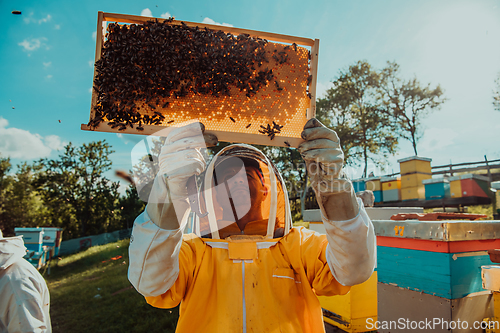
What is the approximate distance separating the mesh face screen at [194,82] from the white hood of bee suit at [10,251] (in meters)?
2.02

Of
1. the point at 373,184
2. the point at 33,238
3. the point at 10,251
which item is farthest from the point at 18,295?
the point at 373,184

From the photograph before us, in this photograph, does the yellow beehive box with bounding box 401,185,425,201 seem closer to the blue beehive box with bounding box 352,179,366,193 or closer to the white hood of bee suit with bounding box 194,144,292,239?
the blue beehive box with bounding box 352,179,366,193

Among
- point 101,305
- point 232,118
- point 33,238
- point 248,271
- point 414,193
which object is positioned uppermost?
point 232,118

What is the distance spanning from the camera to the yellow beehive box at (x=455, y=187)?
1059 cm

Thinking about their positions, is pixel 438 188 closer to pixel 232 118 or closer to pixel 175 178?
pixel 232 118

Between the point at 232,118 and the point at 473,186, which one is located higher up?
the point at 232,118

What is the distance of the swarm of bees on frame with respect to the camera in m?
2.01

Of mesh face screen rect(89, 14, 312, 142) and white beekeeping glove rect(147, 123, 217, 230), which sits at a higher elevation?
mesh face screen rect(89, 14, 312, 142)

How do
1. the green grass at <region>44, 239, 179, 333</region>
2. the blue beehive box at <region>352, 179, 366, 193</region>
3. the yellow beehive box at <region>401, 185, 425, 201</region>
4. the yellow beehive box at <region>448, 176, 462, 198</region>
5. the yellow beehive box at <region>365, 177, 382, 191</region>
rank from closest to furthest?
the green grass at <region>44, 239, 179, 333</region> → the yellow beehive box at <region>448, 176, 462, 198</region> → the yellow beehive box at <region>401, 185, 425, 201</region> → the yellow beehive box at <region>365, 177, 382, 191</region> → the blue beehive box at <region>352, 179, 366, 193</region>

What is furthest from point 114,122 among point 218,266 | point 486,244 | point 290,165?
point 290,165

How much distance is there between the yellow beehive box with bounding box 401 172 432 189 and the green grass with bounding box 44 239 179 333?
35.7ft

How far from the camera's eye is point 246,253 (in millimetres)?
1765

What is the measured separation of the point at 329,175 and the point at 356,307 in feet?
13.2

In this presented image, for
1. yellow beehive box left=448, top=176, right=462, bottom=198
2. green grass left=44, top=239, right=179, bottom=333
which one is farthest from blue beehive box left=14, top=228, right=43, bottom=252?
yellow beehive box left=448, top=176, right=462, bottom=198
